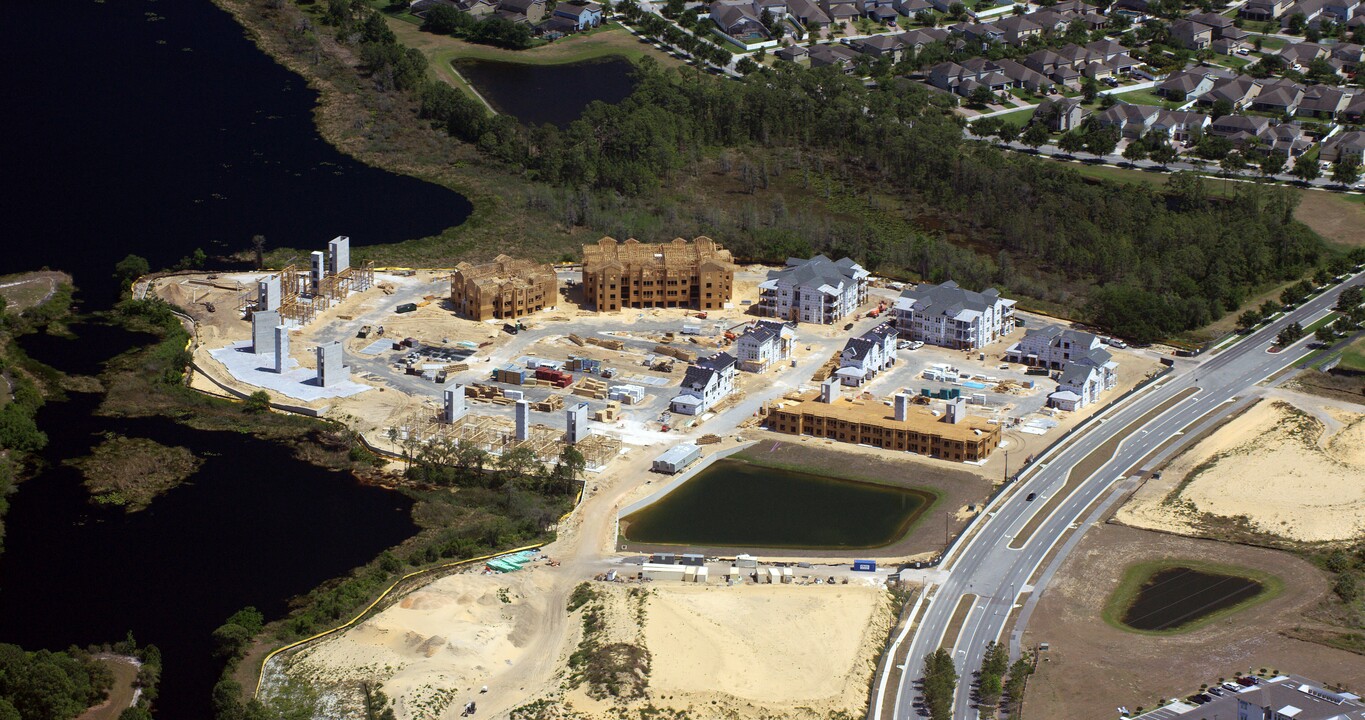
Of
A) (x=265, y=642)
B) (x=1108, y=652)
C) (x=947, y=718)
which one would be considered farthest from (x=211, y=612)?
(x=1108, y=652)

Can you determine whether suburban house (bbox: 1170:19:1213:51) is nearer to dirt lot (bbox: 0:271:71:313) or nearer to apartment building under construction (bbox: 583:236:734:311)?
apartment building under construction (bbox: 583:236:734:311)

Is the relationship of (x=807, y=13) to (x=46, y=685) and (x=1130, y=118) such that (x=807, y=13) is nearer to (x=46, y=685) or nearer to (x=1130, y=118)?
(x=1130, y=118)

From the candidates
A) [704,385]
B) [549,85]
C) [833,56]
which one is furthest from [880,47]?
[704,385]

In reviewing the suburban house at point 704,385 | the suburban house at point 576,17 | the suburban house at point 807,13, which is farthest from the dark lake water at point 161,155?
the suburban house at point 807,13

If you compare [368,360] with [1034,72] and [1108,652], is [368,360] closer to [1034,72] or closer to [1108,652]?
[1108,652]

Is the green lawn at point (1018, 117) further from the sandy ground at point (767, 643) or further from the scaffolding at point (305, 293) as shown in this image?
the sandy ground at point (767, 643)

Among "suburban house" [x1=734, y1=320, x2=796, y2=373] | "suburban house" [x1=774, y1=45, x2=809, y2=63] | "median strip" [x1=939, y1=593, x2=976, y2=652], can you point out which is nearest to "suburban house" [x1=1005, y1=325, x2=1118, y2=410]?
"suburban house" [x1=734, y1=320, x2=796, y2=373]
